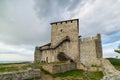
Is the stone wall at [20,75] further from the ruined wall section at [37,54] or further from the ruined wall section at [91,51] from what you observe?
the ruined wall section at [37,54]

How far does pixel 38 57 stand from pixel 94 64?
11419 mm

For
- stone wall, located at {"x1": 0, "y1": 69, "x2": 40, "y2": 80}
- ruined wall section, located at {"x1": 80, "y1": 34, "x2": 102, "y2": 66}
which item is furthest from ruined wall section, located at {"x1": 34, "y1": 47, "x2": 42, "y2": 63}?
stone wall, located at {"x1": 0, "y1": 69, "x2": 40, "y2": 80}

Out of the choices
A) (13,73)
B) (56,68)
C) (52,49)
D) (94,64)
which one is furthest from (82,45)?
(13,73)

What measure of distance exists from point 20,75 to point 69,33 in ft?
50.6

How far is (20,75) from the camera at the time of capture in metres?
16.2

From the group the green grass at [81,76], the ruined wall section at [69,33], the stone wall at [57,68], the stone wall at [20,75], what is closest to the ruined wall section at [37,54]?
the ruined wall section at [69,33]

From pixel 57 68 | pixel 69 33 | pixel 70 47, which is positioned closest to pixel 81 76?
pixel 57 68

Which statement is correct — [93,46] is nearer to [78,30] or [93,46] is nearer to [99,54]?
[99,54]

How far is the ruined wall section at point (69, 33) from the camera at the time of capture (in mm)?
28094

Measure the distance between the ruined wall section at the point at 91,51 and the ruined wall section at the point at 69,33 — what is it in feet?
4.62

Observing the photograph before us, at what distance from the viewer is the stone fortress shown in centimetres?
2573

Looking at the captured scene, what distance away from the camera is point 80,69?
2589 centimetres

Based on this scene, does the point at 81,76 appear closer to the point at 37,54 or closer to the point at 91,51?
the point at 91,51

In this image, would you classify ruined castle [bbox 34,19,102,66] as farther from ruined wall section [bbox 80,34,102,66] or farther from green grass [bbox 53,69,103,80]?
green grass [bbox 53,69,103,80]
